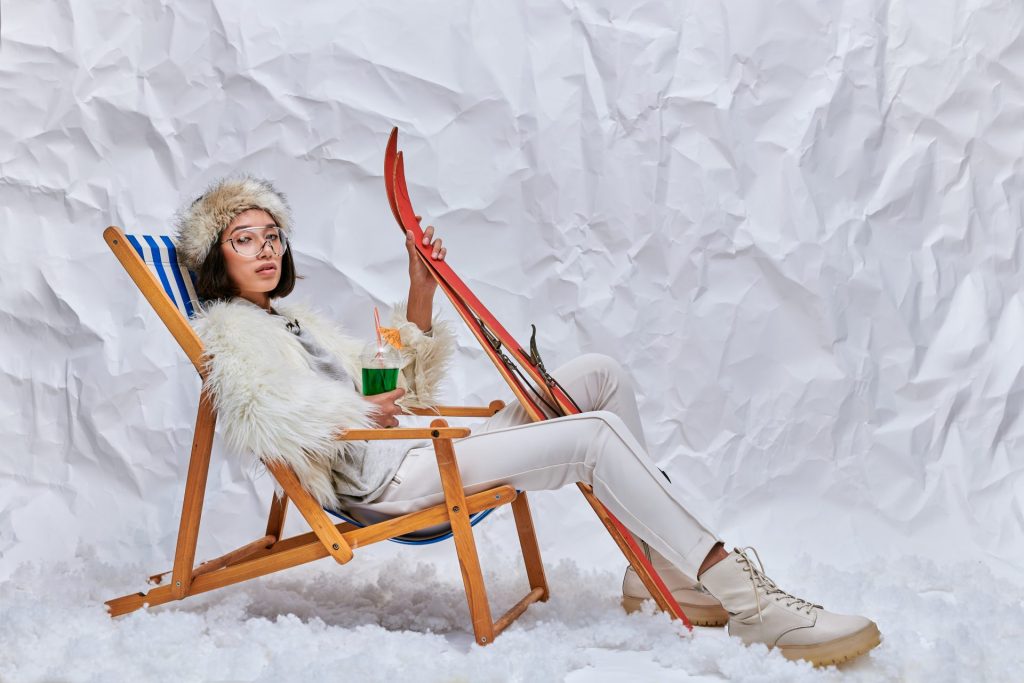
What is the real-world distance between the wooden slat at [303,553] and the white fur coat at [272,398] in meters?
0.11

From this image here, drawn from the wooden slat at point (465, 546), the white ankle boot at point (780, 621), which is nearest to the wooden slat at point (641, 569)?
the white ankle boot at point (780, 621)

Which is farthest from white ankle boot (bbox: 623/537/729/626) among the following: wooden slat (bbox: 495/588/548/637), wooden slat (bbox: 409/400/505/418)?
wooden slat (bbox: 409/400/505/418)

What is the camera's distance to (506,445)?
2.23m

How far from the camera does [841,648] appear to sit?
6.55 feet

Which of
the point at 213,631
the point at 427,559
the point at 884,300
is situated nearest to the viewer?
the point at 213,631

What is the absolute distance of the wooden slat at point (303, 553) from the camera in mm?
2191

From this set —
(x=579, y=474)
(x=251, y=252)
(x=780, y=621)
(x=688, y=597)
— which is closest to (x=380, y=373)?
→ (x=251, y=252)

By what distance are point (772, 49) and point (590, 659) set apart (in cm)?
222

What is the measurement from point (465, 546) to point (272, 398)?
0.51 m

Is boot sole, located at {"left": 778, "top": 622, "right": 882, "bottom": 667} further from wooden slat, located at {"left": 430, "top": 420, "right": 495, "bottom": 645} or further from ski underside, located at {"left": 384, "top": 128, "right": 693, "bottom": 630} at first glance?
wooden slat, located at {"left": 430, "top": 420, "right": 495, "bottom": 645}

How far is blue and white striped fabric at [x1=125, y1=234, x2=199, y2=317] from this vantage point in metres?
2.41

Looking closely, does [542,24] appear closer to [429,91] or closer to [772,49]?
[429,91]

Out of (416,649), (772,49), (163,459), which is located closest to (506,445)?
(416,649)

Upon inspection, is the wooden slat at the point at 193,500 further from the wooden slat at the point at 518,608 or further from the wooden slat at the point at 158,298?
the wooden slat at the point at 518,608
